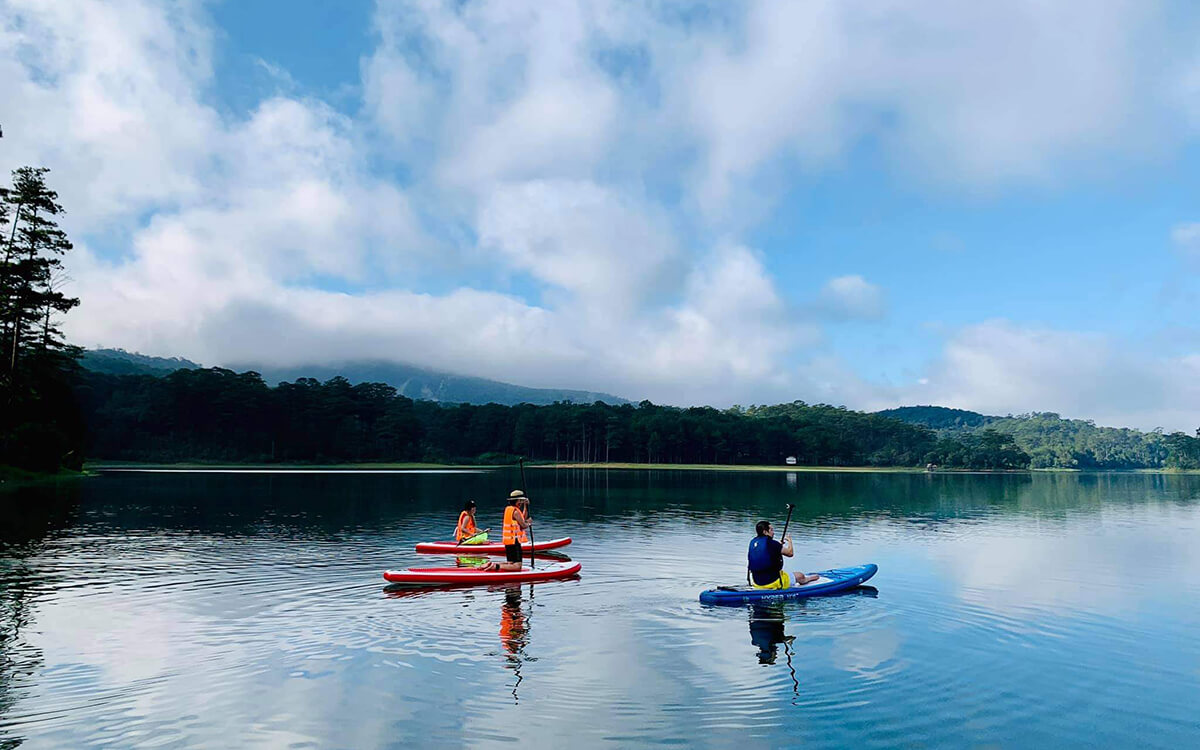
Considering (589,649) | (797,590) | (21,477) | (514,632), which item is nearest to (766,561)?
(797,590)

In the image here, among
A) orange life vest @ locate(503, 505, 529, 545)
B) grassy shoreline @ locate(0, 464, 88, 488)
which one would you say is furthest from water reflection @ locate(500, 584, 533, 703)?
grassy shoreline @ locate(0, 464, 88, 488)

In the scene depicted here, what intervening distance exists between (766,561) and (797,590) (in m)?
1.38

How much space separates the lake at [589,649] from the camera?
39.7 ft

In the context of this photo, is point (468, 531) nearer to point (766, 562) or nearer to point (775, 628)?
point (766, 562)

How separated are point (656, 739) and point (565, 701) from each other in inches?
88.9

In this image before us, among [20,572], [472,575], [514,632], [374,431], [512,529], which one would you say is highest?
[374,431]

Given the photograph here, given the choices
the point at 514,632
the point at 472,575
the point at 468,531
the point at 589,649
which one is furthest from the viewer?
the point at 468,531

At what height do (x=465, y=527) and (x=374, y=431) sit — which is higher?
(x=374, y=431)

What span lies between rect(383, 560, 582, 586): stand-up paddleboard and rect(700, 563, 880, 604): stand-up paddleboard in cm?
584

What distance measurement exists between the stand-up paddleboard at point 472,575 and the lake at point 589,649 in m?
0.56

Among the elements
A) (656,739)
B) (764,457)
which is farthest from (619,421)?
(656,739)

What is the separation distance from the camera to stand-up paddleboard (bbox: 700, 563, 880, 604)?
A: 21.2m

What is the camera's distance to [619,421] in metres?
186

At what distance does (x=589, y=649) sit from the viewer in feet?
54.7
